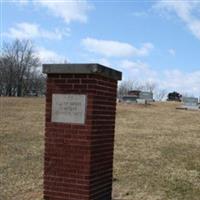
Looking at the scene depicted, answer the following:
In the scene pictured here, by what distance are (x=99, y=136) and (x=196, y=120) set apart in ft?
66.2

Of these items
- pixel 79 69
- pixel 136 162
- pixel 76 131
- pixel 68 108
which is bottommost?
pixel 136 162

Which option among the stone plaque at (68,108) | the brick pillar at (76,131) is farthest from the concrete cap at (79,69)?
the stone plaque at (68,108)

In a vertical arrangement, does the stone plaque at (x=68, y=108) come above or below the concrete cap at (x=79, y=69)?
below

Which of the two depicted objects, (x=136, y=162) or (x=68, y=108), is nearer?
(x=68, y=108)

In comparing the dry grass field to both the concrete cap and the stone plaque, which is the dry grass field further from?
the concrete cap

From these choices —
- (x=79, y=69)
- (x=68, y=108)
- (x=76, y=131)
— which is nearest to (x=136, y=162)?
(x=76, y=131)

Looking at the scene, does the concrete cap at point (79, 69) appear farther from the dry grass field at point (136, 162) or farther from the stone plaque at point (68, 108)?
the dry grass field at point (136, 162)

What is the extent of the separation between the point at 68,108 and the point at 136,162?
19.0 feet

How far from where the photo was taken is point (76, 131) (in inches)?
290

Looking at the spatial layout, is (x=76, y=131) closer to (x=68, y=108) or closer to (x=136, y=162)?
(x=68, y=108)

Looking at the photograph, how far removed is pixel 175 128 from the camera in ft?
72.8

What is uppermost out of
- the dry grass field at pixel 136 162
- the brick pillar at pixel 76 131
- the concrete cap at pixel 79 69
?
the concrete cap at pixel 79 69

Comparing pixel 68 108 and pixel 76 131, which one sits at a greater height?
pixel 68 108

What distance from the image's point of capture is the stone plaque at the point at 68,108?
7.32 metres
